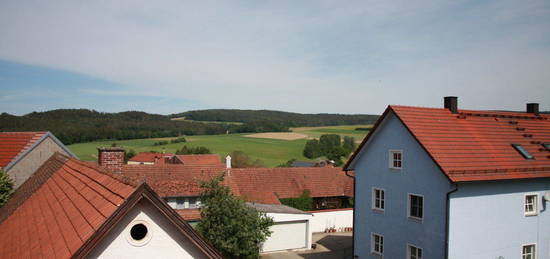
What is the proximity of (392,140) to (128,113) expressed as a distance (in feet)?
389

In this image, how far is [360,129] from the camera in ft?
375

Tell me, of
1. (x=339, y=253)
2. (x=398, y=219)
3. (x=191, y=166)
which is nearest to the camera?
(x=398, y=219)

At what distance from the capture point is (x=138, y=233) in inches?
298

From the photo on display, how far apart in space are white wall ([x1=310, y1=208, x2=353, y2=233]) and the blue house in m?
10.9

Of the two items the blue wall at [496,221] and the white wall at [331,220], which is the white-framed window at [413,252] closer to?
the blue wall at [496,221]

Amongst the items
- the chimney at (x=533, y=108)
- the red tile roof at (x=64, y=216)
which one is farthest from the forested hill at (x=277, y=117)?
the red tile roof at (x=64, y=216)

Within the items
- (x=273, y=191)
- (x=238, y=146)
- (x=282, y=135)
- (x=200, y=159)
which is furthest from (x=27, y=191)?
(x=282, y=135)

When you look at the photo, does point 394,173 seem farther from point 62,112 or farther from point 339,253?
point 62,112

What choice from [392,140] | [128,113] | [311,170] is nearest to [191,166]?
[311,170]

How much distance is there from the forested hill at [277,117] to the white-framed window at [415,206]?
4318 inches

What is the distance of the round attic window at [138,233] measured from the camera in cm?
738

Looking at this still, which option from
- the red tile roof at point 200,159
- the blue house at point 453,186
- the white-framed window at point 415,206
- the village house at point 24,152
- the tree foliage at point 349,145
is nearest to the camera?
the blue house at point 453,186

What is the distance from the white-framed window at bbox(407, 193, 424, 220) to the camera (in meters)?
18.1

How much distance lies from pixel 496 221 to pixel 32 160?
946 inches
